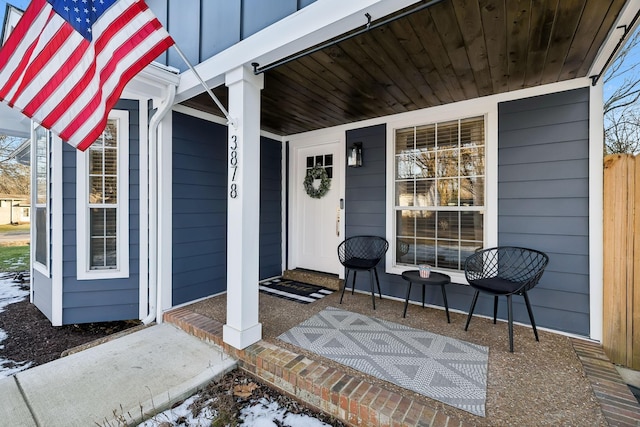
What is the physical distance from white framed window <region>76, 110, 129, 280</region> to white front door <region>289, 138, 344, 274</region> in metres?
2.37

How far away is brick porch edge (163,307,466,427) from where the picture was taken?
65.1 inches

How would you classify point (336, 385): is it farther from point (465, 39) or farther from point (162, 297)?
point (465, 39)

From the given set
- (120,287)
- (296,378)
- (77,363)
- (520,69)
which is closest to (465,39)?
(520,69)

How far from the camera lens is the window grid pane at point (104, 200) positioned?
3307 millimetres

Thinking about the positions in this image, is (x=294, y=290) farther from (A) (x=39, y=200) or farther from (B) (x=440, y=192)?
(A) (x=39, y=200)

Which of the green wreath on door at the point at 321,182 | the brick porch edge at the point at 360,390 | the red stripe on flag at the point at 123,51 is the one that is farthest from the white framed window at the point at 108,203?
the green wreath on door at the point at 321,182

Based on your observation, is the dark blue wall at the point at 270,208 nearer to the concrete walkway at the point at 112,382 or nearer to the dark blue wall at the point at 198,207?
the dark blue wall at the point at 198,207

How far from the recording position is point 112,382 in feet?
7.05

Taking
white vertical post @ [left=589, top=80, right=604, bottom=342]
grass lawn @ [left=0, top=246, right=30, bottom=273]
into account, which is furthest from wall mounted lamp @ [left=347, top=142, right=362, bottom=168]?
grass lawn @ [left=0, top=246, right=30, bottom=273]

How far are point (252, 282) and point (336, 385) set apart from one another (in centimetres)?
108

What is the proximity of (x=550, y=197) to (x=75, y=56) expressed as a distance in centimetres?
410

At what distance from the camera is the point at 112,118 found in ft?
10.9

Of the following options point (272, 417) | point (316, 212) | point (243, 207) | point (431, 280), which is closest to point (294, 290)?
point (316, 212)

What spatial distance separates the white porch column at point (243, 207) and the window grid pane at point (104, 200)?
1818 millimetres
